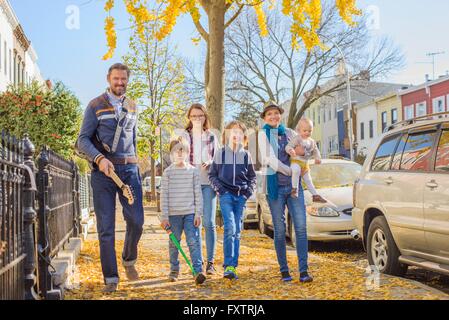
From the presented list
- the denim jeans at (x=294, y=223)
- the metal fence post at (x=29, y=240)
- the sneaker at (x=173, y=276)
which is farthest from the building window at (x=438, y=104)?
the metal fence post at (x=29, y=240)

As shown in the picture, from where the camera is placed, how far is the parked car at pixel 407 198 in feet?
21.9

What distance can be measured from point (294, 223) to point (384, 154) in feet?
6.51

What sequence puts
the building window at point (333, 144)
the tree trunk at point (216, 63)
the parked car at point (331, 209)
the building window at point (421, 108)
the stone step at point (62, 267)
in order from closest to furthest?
the stone step at point (62, 267), the parked car at point (331, 209), the tree trunk at point (216, 63), the building window at point (421, 108), the building window at point (333, 144)

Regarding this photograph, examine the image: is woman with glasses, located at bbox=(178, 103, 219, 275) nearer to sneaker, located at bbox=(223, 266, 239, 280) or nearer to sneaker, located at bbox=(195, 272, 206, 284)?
sneaker, located at bbox=(223, 266, 239, 280)

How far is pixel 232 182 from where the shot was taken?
713 cm

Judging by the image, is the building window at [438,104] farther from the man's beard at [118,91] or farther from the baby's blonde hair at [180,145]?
the man's beard at [118,91]

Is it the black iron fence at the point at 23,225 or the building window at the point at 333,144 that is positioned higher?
the building window at the point at 333,144

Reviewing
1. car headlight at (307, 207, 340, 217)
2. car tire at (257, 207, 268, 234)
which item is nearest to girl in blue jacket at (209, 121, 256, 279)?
car headlight at (307, 207, 340, 217)

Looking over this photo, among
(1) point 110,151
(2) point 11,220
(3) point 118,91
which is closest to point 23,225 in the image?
(2) point 11,220

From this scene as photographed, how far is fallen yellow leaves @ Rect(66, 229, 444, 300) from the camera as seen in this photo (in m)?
6.11

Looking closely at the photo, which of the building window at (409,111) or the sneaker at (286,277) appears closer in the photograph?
the sneaker at (286,277)

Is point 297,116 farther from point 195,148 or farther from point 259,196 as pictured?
point 195,148

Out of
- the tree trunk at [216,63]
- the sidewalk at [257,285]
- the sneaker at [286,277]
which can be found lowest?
the sidewalk at [257,285]

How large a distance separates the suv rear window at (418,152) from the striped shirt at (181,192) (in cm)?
240
